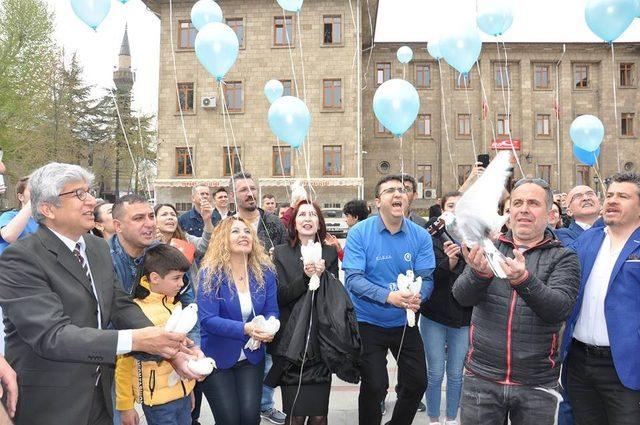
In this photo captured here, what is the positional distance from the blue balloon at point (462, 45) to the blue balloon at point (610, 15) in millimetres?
1544

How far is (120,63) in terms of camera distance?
9369 cm

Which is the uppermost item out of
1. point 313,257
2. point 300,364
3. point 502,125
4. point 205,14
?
point 502,125

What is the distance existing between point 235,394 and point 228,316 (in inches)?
20.9

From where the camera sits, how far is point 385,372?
4.04 m

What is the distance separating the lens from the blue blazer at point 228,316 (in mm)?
3525

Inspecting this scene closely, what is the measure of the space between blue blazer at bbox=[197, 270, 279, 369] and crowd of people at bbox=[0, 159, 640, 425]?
1 cm

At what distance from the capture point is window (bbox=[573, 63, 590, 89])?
3306 centimetres

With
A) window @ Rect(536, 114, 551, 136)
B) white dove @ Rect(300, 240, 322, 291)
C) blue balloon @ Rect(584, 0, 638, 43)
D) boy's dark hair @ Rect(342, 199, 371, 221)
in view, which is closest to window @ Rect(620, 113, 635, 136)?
window @ Rect(536, 114, 551, 136)

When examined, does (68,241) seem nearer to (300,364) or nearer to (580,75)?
(300,364)

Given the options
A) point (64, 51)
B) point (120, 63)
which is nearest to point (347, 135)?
point (64, 51)

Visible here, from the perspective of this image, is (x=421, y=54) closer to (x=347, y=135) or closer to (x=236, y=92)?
(x=347, y=135)

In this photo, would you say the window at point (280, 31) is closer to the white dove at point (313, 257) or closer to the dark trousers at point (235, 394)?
the white dove at point (313, 257)

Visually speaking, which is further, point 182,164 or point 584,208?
point 182,164

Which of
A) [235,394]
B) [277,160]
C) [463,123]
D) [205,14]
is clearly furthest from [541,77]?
[235,394]
